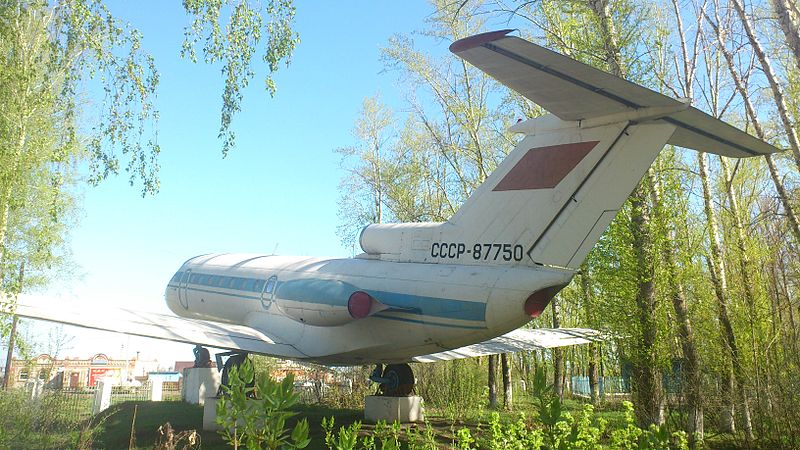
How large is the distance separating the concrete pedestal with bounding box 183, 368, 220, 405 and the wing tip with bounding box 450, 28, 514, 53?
989 cm

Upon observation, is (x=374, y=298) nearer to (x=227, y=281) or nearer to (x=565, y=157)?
(x=565, y=157)

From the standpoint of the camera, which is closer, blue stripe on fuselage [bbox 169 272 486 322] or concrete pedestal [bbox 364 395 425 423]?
blue stripe on fuselage [bbox 169 272 486 322]

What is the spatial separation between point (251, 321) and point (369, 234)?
12.1 feet

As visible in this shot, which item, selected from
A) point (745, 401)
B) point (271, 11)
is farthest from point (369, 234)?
point (745, 401)

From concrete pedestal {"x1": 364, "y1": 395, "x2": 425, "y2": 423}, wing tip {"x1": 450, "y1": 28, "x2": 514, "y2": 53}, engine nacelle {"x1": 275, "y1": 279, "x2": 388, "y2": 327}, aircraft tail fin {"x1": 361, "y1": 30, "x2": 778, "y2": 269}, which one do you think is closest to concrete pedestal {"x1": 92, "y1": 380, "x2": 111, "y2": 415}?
engine nacelle {"x1": 275, "y1": 279, "x2": 388, "y2": 327}

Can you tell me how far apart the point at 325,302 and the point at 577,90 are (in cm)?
564

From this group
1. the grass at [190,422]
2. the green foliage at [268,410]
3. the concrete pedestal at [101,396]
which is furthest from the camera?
the concrete pedestal at [101,396]

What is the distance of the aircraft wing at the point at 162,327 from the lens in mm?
9477

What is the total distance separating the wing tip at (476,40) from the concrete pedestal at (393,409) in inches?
322

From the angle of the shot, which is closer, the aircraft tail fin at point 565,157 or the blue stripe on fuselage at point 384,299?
the aircraft tail fin at point 565,157

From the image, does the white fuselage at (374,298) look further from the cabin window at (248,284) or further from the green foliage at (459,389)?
the green foliage at (459,389)

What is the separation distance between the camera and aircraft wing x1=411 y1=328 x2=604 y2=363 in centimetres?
1330

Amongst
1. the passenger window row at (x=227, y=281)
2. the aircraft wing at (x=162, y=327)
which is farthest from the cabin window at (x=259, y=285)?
the aircraft wing at (x=162, y=327)

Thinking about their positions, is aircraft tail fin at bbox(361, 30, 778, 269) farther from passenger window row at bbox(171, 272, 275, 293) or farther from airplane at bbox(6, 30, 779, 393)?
passenger window row at bbox(171, 272, 275, 293)
